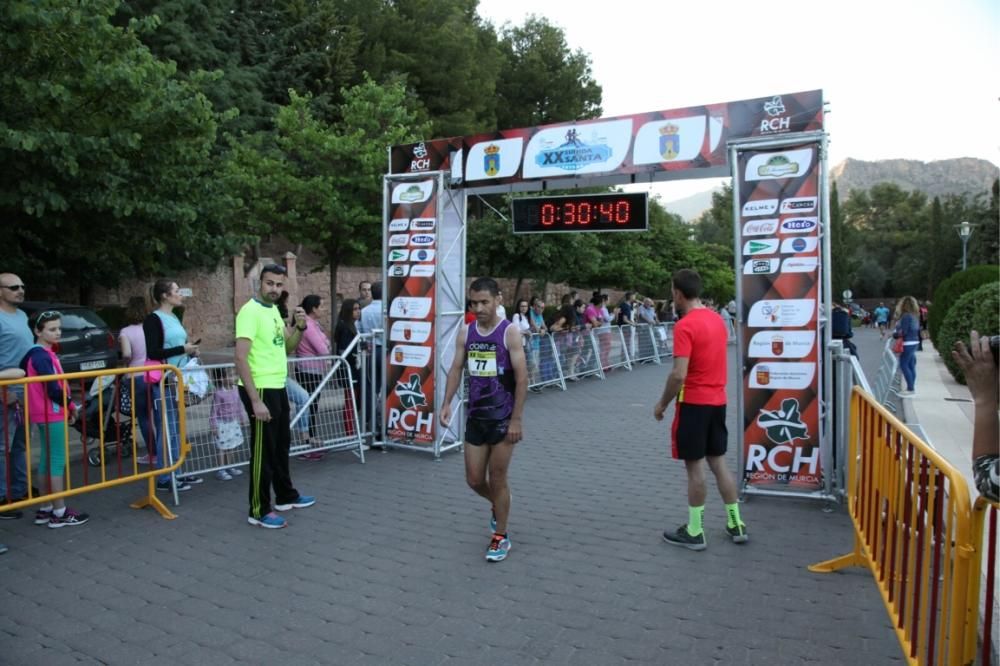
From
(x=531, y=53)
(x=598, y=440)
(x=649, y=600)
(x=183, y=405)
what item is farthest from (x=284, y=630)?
(x=531, y=53)

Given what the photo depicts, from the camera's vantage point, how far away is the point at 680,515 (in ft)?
19.4

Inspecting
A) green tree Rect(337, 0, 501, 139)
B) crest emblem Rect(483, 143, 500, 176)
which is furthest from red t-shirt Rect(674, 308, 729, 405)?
green tree Rect(337, 0, 501, 139)

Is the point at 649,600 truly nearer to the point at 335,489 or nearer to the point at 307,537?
the point at 307,537

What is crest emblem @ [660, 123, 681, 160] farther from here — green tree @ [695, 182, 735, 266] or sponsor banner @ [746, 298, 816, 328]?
green tree @ [695, 182, 735, 266]

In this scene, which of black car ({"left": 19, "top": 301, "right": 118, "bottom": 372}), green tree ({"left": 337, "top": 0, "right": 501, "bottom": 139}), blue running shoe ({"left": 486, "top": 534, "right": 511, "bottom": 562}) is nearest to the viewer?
blue running shoe ({"left": 486, "top": 534, "right": 511, "bottom": 562})

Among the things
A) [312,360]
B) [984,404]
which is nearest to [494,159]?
[312,360]

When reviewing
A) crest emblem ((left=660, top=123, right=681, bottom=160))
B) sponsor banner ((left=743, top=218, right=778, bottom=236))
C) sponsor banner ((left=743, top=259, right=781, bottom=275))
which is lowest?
sponsor banner ((left=743, top=259, right=781, bottom=275))

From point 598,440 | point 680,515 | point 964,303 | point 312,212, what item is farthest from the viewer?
point 312,212

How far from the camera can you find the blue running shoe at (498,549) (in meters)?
4.88

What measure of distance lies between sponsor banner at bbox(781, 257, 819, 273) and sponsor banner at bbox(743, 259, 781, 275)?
0.21ft

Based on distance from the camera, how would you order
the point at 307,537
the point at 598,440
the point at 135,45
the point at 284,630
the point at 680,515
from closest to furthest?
the point at 284,630
the point at 307,537
the point at 680,515
the point at 598,440
the point at 135,45

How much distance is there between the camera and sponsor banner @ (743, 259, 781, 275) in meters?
6.39

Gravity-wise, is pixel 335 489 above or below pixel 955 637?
below

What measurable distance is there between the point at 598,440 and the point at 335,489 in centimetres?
355
